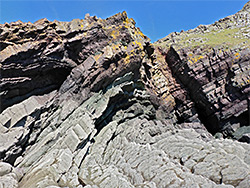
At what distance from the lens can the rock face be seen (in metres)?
13.6

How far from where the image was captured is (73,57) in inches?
884

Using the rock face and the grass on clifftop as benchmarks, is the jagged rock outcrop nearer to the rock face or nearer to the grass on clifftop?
the grass on clifftop

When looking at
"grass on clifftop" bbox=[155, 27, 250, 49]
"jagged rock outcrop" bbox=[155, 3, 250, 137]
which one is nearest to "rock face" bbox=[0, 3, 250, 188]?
"jagged rock outcrop" bbox=[155, 3, 250, 137]

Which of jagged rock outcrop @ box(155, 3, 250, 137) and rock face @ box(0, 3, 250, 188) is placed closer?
rock face @ box(0, 3, 250, 188)

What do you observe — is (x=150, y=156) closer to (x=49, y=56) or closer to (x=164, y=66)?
(x=49, y=56)

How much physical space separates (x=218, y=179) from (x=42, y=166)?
44.9 ft

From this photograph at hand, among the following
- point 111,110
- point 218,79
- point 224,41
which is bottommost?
point 218,79

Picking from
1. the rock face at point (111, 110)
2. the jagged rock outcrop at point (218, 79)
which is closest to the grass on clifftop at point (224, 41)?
the jagged rock outcrop at point (218, 79)

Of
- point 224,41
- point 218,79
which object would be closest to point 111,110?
point 218,79

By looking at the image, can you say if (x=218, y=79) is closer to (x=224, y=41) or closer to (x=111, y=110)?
(x=224, y=41)

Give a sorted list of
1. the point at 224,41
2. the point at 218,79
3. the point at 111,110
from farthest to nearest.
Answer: the point at 224,41, the point at 218,79, the point at 111,110

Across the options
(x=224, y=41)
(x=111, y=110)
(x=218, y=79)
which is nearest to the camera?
(x=111, y=110)

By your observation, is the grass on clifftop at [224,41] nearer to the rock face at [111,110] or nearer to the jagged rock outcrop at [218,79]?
the jagged rock outcrop at [218,79]

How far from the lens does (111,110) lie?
929 inches
